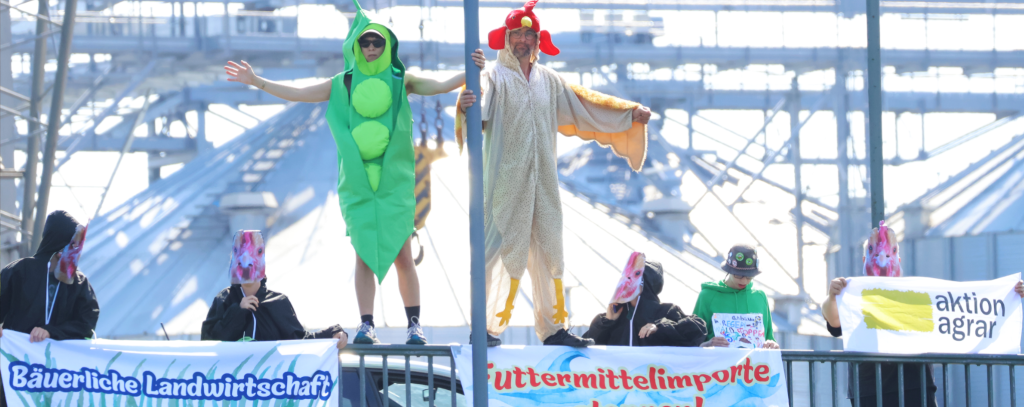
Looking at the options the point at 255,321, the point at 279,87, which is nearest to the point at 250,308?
the point at 255,321

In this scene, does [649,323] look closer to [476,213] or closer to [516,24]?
[476,213]

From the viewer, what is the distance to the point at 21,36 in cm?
2056

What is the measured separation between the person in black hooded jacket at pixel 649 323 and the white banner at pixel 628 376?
18cm

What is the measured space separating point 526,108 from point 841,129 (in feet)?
51.6

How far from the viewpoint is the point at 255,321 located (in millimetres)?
4996

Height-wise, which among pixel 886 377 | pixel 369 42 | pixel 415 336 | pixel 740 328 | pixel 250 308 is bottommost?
pixel 886 377

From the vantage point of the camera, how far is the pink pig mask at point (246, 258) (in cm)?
491

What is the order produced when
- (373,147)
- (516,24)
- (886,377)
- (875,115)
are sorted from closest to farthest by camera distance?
(373,147)
(516,24)
(886,377)
(875,115)

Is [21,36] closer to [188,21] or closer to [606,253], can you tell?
[188,21]

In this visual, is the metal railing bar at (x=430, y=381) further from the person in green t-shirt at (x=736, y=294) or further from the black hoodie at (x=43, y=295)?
the black hoodie at (x=43, y=295)

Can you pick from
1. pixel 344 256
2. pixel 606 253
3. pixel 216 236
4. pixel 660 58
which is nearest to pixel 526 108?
pixel 344 256

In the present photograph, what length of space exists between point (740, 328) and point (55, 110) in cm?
803

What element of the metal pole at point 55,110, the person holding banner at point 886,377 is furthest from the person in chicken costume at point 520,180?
the metal pole at point 55,110

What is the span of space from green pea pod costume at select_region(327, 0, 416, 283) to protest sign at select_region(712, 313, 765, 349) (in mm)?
1504
